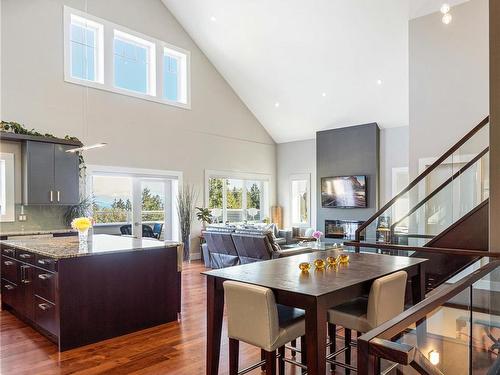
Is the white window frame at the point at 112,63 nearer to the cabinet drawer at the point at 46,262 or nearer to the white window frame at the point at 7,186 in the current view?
the white window frame at the point at 7,186

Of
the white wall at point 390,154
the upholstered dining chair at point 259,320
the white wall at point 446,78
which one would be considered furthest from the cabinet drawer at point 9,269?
the white wall at point 390,154

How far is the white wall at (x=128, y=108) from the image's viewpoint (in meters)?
6.77

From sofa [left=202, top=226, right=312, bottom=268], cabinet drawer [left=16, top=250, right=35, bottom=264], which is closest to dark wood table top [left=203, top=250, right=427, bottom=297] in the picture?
cabinet drawer [left=16, top=250, right=35, bottom=264]

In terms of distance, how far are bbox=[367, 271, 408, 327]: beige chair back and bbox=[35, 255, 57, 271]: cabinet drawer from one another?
2901 mm

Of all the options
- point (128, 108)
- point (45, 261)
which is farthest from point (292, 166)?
point (45, 261)

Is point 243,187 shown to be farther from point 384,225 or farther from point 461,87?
point 461,87

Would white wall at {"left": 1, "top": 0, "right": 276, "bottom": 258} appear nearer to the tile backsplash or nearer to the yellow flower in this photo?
the tile backsplash

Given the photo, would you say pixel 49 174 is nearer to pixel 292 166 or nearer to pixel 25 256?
pixel 25 256

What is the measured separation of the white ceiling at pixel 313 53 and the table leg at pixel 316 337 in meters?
6.28

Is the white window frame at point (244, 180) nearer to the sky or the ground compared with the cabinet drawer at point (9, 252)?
nearer to the sky

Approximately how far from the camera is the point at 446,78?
6.33m

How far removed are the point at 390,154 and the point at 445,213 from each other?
16.7ft

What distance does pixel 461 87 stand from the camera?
6180 millimetres

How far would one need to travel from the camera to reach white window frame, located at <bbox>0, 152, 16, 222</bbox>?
20.7 ft
